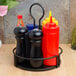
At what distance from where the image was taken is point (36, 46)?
1121 mm

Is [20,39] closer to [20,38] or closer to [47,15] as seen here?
[20,38]

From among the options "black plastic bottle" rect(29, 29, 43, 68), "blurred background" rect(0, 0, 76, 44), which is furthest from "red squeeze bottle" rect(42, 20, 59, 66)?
"blurred background" rect(0, 0, 76, 44)

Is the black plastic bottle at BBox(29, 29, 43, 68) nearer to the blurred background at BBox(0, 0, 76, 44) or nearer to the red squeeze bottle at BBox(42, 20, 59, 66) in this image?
the red squeeze bottle at BBox(42, 20, 59, 66)

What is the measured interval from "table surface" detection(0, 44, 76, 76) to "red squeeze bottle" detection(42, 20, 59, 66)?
7 centimetres

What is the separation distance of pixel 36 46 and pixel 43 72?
0.14 meters

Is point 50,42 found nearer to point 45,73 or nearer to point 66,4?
point 45,73

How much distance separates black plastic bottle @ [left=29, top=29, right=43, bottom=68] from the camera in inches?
43.4

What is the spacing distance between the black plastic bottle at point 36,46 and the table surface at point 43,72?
0.05 m

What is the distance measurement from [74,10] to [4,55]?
58 cm

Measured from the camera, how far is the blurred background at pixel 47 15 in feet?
5.01

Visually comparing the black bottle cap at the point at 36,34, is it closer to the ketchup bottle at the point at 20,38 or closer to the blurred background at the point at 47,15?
the ketchup bottle at the point at 20,38

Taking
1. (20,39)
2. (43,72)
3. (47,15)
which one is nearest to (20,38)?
(20,39)

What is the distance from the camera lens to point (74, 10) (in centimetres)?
153

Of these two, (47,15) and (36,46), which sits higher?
(47,15)
